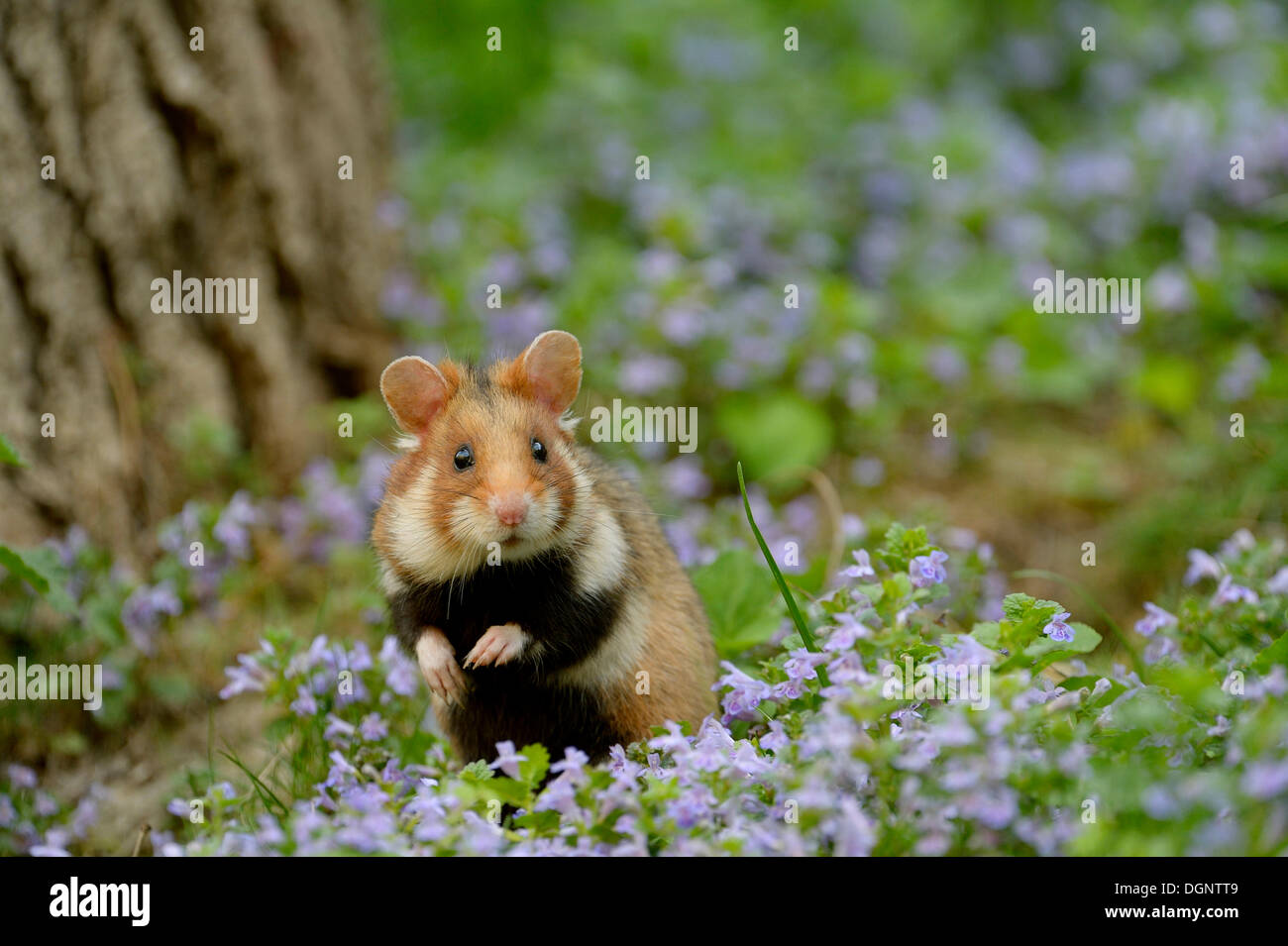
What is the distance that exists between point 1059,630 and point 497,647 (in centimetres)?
140

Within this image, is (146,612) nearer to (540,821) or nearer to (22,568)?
(22,568)

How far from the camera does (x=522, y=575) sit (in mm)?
3457

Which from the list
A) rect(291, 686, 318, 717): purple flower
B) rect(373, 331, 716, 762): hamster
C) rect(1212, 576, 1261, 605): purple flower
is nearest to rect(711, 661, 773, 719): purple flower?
rect(373, 331, 716, 762): hamster

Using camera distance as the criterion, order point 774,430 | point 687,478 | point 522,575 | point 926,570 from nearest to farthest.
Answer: point 926,570 → point 522,575 → point 687,478 → point 774,430

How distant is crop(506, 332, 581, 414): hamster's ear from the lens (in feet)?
11.9

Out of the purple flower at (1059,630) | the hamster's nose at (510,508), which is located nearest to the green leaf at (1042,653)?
the purple flower at (1059,630)

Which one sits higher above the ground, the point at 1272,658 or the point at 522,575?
the point at 522,575

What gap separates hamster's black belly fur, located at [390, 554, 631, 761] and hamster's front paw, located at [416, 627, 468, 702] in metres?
0.08

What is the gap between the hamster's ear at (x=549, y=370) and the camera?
364cm

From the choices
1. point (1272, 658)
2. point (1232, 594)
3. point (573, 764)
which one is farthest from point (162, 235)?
point (1272, 658)

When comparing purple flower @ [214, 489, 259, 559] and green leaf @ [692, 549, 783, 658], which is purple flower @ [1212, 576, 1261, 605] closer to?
green leaf @ [692, 549, 783, 658]
